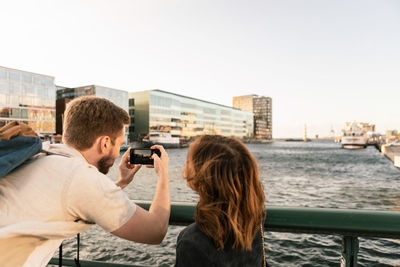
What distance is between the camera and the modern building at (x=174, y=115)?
241 ft

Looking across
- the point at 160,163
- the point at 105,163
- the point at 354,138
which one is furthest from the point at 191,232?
the point at 354,138

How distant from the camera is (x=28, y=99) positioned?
51.1 metres

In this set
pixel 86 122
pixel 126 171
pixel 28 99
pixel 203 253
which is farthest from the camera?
pixel 28 99

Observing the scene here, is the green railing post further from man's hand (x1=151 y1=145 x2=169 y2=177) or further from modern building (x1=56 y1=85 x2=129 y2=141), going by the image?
modern building (x1=56 y1=85 x2=129 y2=141)

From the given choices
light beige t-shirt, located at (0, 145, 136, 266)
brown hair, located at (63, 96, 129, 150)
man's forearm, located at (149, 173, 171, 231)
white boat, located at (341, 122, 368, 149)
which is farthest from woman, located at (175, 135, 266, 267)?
white boat, located at (341, 122, 368, 149)

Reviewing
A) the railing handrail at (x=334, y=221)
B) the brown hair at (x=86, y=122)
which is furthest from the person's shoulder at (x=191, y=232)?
the brown hair at (x=86, y=122)

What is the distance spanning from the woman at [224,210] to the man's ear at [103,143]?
545 millimetres

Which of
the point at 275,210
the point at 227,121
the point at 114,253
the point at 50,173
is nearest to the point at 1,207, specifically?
the point at 50,173

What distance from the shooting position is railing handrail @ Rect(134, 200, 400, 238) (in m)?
1.28

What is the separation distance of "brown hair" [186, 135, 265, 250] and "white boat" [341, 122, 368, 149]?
9278 cm

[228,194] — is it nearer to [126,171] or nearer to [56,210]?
[56,210]

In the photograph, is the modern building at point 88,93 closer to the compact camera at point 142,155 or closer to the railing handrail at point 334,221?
the compact camera at point 142,155

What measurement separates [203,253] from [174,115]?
8011cm

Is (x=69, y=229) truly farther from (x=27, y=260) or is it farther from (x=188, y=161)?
(x=188, y=161)
